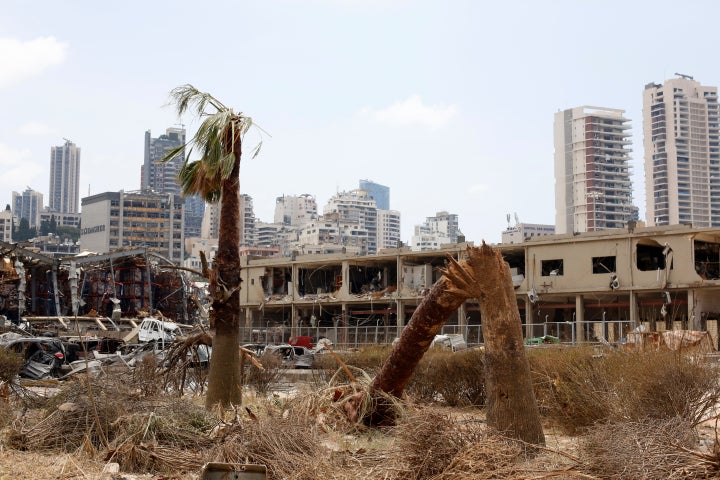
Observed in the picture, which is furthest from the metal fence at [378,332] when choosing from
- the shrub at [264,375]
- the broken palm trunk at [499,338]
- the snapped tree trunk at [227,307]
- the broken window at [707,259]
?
the broken palm trunk at [499,338]

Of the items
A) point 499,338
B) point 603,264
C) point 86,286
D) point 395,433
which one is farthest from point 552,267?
point 395,433

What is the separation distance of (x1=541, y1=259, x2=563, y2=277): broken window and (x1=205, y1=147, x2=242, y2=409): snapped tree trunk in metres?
39.5

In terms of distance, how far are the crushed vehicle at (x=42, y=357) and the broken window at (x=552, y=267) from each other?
33.7 metres

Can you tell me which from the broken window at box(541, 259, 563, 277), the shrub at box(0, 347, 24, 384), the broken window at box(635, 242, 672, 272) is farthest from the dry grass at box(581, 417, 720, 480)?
the broken window at box(541, 259, 563, 277)

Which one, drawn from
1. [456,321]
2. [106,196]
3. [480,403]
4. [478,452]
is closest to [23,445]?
[478,452]

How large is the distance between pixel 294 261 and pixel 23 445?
55952 mm

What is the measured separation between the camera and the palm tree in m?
18.1

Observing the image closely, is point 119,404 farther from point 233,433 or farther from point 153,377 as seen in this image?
point 153,377

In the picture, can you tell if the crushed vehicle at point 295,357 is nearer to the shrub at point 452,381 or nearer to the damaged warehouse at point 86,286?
the shrub at point 452,381

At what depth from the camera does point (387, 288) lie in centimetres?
6462

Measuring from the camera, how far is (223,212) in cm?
1902

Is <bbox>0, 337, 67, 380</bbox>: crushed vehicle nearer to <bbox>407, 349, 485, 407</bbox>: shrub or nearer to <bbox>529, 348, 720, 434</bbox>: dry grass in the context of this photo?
<bbox>407, 349, 485, 407</bbox>: shrub

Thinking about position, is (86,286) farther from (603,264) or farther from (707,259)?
(707,259)

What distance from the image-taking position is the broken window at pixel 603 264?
175 feet
